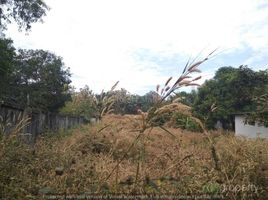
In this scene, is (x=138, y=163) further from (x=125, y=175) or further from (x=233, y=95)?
(x=233, y=95)

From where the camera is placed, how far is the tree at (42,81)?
969 inches

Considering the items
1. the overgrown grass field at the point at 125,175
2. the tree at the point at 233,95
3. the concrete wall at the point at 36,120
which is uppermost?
the tree at the point at 233,95

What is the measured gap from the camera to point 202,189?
3285mm

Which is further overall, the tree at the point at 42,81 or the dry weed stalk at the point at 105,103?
the tree at the point at 42,81

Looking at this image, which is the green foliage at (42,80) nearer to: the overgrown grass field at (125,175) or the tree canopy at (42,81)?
the tree canopy at (42,81)

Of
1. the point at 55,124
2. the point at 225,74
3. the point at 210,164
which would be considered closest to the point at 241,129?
the point at 225,74

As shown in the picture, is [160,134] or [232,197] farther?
[160,134]

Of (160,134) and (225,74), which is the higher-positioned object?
(225,74)

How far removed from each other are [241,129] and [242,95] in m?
2.75

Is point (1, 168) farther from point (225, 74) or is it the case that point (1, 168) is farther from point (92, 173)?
point (225, 74)

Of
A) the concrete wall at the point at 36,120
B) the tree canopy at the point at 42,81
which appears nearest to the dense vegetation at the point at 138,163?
the concrete wall at the point at 36,120

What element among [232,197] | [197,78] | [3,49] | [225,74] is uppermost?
[225,74]

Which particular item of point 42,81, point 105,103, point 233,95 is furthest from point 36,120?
point 233,95

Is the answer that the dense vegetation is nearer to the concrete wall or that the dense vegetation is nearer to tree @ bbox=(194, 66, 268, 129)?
the concrete wall
